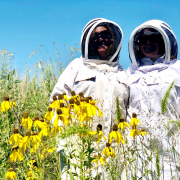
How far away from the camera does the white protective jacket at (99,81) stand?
11.4 feet

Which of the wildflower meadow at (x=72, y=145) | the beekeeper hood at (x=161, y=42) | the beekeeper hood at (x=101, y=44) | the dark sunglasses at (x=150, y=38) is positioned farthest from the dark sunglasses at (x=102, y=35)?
the wildflower meadow at (x=72, y=145)

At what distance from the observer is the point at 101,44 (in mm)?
3973

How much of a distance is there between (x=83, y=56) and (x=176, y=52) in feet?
5.28

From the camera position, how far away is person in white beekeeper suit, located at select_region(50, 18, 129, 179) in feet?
11.5

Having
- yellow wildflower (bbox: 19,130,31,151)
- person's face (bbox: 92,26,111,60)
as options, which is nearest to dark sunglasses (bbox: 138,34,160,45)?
person's face (bbox: 92,26,111,60)

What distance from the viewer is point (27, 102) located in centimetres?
456

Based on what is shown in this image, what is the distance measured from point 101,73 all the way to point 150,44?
962mm

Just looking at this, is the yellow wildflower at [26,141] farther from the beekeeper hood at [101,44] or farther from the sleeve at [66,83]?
the beekeeper hood at [101,44]

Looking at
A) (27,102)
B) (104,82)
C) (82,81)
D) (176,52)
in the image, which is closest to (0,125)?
(27,102)

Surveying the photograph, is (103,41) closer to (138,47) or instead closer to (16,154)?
(138,47)

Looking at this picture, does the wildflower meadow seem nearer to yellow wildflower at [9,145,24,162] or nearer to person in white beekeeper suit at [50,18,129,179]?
yellow wildflower at [9,145,24,162]

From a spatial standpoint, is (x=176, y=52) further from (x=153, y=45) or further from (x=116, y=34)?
(x=116, y=34)

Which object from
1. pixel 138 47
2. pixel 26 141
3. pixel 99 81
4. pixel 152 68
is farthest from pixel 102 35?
pixel 26 141

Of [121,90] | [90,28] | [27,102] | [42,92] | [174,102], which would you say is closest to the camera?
[174,102]
